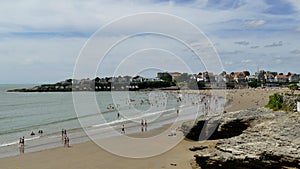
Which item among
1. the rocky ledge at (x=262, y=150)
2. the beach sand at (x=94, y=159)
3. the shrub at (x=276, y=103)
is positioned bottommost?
the beach sand at (x=94, y=159)

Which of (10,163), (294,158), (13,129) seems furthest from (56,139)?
(294,158)

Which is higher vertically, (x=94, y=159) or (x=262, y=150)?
(x=262, y=150)

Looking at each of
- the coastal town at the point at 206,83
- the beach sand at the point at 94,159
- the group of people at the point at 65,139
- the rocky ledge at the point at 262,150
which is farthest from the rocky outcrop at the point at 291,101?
the coastal town at the point at 206,83

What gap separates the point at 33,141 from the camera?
2850 centimetres

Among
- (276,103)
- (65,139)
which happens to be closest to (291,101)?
(276,103)

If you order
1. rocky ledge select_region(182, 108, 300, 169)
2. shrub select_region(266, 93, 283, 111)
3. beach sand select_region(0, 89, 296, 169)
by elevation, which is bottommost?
beach sand select_region(0, 89, 296, 169)

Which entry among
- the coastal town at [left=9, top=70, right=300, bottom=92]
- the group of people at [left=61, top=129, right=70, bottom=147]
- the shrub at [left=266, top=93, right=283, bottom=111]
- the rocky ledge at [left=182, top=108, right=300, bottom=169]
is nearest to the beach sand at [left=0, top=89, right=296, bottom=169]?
the group of people at [left=61, top=129, right=70, bottom=147]

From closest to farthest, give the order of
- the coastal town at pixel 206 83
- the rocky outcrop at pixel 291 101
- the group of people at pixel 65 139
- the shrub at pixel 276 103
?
A: the rocky outcrop at pixel 291 101, the shrub at pixel 276 103, the group of people at pixel 65 139, the coastal town at pixel 206 83

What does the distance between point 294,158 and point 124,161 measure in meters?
10.4

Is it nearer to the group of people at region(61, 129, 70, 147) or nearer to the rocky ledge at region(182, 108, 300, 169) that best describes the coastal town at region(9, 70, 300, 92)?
the group of people at region(61, 129, 70, 147)

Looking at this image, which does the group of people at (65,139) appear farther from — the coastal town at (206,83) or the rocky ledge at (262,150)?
the coastal town at (206,83)

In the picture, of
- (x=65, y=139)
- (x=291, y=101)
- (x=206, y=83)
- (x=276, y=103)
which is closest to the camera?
(x=291, y=101)

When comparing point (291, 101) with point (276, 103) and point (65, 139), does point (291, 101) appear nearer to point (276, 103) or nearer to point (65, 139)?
point (276, 103)

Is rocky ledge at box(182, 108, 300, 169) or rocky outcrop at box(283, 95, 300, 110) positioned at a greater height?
rocky outcrop at box(283, 95, 300, 110)
